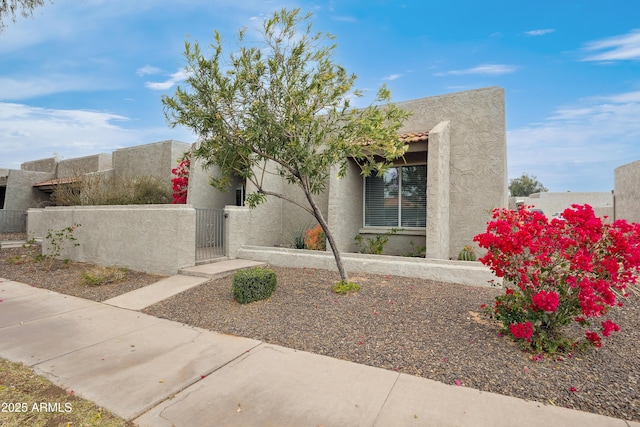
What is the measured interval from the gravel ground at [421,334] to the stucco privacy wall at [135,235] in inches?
57.1

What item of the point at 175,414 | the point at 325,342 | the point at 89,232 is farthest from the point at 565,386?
the point at 89,232

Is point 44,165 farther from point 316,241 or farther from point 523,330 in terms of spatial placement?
point 523,330

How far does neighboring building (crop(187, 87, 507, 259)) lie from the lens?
27.6ft

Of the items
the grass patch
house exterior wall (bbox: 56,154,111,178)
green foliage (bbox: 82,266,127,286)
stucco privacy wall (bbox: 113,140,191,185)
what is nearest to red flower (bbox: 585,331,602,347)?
the grass patch

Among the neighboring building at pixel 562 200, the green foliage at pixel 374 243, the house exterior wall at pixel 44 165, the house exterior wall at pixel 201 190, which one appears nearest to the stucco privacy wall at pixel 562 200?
the neighboring building at pixel 562 200

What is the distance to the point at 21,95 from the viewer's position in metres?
12.6

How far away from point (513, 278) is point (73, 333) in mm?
6330

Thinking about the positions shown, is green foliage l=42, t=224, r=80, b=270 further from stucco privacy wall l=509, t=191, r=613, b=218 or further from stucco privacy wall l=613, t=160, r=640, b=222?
stucco privacy wall l=509, t=191, r=613, b=218

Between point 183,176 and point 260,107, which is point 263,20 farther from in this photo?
point 183,176

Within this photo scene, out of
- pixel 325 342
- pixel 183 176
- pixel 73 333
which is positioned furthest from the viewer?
pixel 183 176

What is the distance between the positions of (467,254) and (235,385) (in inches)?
261

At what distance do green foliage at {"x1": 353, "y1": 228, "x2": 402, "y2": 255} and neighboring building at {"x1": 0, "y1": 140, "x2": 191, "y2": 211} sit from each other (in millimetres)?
8306

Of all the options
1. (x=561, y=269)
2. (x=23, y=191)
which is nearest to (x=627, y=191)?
(x=561, y=269)

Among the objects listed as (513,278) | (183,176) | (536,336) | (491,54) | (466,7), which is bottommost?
(536,336)
